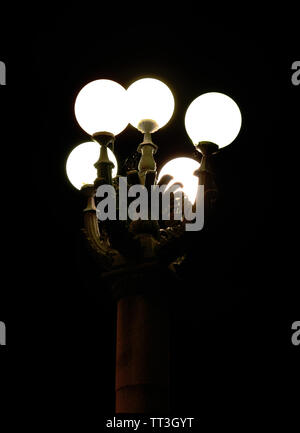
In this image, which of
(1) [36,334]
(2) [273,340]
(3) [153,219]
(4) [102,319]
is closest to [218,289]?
(2) [273,340]

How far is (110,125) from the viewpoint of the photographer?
4.28m

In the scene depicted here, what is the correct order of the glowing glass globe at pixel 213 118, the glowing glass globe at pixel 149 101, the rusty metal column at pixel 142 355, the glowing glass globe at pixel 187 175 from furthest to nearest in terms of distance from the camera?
1. the glowing glass globe at pixel 187 175
2. the glowing glass globe at pixel 149 101
3. the glowing glass globe at pixel 213 118
4. the rusty metal column at pixel 142 355

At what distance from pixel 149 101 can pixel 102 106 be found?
36 centimetres

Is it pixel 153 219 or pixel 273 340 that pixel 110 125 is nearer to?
pixel 153 219

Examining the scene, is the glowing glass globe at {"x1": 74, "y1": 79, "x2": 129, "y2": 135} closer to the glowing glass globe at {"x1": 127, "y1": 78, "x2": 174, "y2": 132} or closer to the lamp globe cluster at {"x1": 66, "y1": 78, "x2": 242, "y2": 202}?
the lamp globe cluster at {"x1": 66, "y1": 78, "x2": 242, "y2": 202}

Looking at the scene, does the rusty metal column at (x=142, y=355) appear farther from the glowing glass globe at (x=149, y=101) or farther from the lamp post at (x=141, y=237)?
the glowing glass globe at (x=149, y=101)

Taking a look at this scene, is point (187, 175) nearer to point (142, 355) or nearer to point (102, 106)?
point (102, 106)

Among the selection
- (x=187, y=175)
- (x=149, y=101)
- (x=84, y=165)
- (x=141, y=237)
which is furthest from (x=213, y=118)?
(x=84, y=165)

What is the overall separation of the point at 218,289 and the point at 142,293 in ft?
15.5

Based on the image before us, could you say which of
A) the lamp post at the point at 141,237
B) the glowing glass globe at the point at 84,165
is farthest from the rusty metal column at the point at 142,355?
the glowing glass globe at the point at 84,165

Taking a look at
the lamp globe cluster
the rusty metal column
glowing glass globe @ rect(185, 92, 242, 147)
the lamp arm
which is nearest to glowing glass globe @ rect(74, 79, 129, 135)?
the lamp globe cluster

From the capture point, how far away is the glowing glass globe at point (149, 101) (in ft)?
14.4
